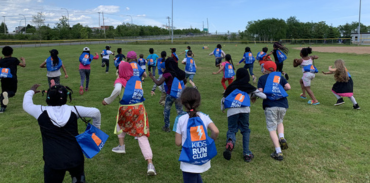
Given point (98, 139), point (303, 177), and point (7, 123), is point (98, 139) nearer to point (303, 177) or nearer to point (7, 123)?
point (303, 177)

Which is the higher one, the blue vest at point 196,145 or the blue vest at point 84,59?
the blue vest at point 84,59

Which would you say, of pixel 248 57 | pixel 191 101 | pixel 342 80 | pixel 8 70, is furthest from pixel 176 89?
pixel 248 57

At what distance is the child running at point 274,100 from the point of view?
15.9 feet

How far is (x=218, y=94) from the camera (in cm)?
1084

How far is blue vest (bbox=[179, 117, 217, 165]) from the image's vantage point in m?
2.93

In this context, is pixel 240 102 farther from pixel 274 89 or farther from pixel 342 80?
Result: pixel 342 80

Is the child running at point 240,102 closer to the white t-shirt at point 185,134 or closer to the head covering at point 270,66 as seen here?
the head covering at point 270,66

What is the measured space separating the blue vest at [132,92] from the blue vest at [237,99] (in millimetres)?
1668

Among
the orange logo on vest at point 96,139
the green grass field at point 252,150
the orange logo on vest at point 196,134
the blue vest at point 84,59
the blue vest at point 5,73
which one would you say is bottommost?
the green grass field at point 252,150

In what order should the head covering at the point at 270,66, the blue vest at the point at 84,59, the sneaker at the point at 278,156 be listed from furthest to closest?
the blue vest at the point at 84,59 → the head covering at the point at 270,66 → the sneaker at the point at 278,156

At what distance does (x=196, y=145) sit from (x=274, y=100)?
2.62 meters

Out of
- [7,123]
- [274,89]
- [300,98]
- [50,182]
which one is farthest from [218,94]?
[50,182]

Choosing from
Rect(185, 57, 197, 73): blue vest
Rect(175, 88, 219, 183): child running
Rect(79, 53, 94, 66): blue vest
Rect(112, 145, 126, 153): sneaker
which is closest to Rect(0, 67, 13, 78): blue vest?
Rect(79, 53, 94, 66): blue vest

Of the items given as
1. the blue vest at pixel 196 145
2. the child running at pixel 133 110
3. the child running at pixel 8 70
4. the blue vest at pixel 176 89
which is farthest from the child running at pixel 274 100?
the child running at pixel 8 70
